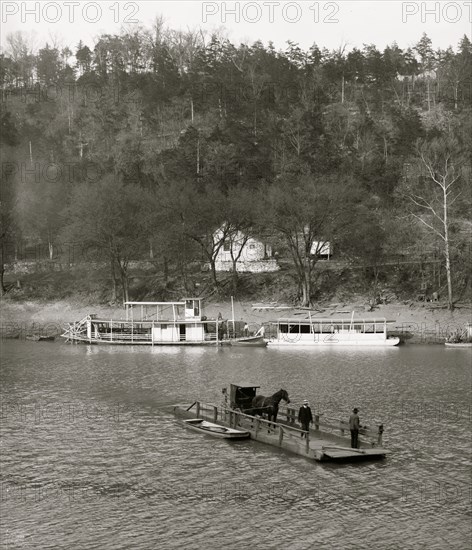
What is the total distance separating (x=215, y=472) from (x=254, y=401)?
907 centimetres

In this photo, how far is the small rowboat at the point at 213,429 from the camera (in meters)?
44.8

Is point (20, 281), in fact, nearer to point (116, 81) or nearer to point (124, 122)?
point (124, 122)

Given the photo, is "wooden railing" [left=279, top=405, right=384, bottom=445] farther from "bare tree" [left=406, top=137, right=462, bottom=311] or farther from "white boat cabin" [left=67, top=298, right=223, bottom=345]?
"bare tree" [left=406, top=137, right=462, bottom=311]

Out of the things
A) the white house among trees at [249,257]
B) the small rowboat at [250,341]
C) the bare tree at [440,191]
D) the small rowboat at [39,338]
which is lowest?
the small rowboat at [250,341]

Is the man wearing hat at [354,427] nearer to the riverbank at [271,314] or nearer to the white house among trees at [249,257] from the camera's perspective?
the riverbank at [271,314]

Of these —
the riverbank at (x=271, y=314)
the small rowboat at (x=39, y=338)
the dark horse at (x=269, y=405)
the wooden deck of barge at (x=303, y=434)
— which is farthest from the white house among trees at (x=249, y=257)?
the dark horse at (x=269, y=405)

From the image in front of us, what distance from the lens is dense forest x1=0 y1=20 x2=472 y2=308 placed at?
3969 inches

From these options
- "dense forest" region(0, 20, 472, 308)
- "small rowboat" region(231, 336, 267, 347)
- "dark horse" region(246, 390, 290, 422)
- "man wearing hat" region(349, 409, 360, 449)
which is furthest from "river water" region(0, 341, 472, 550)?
"dense forest" region(0, 20, 472, 308)

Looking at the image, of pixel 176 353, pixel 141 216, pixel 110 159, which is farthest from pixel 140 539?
pixel 110 159

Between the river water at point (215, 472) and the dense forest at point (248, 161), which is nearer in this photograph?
the river water at point (215, 472)

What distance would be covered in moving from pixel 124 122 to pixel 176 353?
98.1 metres

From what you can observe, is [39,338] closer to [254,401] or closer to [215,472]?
[254,401]

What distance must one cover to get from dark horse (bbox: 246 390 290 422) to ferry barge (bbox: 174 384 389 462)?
0.67 m

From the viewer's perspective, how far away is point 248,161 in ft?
429
